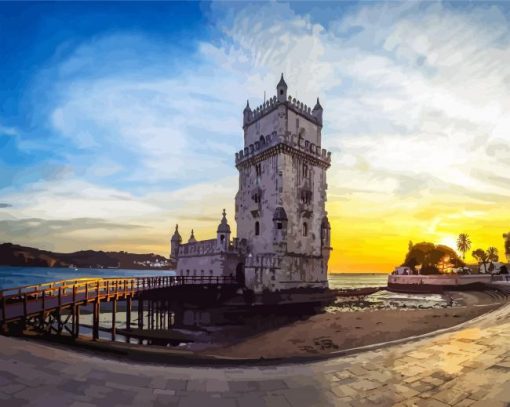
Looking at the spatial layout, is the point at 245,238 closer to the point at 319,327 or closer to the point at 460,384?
the point at 319,327

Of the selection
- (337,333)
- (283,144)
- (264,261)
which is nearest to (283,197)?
(283,144)

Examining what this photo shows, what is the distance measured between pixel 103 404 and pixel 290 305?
103 ft

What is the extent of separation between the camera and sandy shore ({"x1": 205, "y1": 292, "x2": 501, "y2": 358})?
17375 mm

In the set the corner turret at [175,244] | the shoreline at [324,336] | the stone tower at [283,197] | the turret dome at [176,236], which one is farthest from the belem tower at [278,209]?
the shoreline at [324,336]

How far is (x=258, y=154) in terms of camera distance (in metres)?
39.1

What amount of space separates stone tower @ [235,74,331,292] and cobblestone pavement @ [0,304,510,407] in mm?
27162

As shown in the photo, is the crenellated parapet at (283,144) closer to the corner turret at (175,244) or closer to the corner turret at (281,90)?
the corner turret at (281,90)

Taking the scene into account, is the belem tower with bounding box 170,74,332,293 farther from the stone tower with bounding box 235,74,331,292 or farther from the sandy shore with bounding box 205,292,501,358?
the sandy shore with bounding box 205,292,501,358

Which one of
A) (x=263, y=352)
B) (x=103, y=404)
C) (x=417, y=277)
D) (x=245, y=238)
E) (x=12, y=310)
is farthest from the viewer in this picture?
(x=417, y=277)

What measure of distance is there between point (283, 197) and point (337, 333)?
18.4 metres

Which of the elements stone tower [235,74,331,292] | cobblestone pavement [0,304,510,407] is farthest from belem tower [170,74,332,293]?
cobblestone pavement [0,304,510,407]

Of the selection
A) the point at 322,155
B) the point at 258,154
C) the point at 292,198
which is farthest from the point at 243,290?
the point at 322,155

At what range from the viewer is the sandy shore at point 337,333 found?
1738 cm

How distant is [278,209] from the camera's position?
35.8 meters
